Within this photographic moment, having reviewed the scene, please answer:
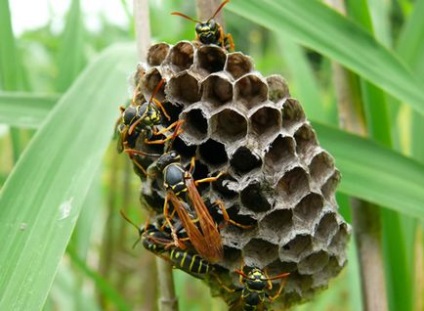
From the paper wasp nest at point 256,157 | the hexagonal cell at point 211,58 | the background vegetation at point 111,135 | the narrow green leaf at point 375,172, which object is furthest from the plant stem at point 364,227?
the hexagonal cell at point 211,58

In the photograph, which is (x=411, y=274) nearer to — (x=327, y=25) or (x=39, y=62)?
(x=327, y=25)

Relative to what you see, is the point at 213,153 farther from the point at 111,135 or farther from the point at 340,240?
the point at 340,240

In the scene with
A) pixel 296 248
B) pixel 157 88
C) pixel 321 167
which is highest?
pixel 157 88

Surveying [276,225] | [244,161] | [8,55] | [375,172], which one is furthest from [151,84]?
[375,172]

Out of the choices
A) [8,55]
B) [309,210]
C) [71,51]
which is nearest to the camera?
[309,210]

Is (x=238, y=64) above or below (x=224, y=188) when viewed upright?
above

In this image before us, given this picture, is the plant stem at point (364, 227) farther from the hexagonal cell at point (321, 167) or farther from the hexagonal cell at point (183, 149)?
the hexagonal cell at point (183, 149)

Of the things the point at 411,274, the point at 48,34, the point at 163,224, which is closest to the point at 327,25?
the point at 163,224
